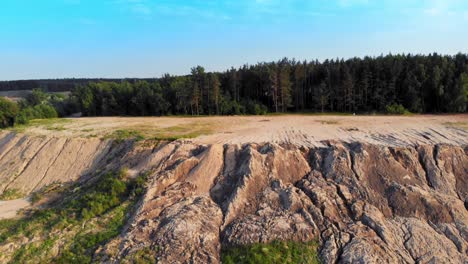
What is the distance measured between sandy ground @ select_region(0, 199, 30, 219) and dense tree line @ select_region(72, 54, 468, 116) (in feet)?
94.6

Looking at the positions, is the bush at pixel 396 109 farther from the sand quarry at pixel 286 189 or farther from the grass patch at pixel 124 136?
the grass patch at pixel 124 136

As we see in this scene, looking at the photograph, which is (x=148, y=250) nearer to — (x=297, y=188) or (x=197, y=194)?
(x=197, y=194)

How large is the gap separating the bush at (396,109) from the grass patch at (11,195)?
40.7m

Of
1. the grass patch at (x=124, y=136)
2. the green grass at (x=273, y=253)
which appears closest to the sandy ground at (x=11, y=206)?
the grass patch at (x=124, y=136)

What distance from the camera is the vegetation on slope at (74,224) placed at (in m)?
14.8

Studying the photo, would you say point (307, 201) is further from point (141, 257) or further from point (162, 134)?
point (162, 134)

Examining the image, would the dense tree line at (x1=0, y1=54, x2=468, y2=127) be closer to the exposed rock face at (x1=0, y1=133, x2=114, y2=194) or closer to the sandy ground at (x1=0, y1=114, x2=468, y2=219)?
the sandy ground at (x1=0, y1=114, x2=468, y2=219)

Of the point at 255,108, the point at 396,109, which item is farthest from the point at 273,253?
the point at 396,109

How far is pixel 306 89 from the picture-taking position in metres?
49.7

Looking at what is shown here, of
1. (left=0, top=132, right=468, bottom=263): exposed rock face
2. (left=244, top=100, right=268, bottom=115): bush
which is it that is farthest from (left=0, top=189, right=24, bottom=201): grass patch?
(left=244, top=100, right=268, bottom=115): bush

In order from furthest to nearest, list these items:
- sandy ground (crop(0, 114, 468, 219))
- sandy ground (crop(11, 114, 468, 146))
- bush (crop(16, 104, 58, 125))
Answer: bush (crop(16, 104, 58, 125)) → sandy ground (crop(11, 114, 468, 146)) → sandy ground (crop(0, 114, 468, 219))

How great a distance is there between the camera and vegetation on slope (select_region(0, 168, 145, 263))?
14.8 metres

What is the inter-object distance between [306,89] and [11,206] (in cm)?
4155

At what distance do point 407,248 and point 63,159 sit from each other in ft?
84.6
